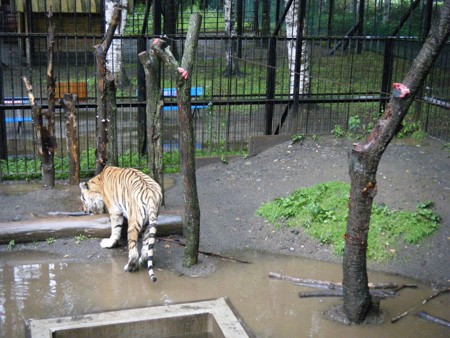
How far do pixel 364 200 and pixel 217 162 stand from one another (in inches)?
188

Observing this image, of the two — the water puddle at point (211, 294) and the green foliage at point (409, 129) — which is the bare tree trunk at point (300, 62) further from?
the water puddle at point (211, 294)

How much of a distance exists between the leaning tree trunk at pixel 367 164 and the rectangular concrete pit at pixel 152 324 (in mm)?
1055

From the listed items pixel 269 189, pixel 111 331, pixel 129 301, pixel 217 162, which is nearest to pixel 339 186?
pixel 269 189

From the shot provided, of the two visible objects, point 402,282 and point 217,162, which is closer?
point 402,282

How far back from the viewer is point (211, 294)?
6344mm

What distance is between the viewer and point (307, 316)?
19.5ft

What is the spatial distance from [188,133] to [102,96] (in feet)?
7.60

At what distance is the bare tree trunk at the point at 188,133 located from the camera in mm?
6424

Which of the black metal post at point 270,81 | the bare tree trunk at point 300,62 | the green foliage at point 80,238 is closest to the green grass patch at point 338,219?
the green foliage at point 80,238

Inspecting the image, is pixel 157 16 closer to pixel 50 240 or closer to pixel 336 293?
pixel 50 240

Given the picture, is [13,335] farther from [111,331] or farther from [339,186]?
[339,186]

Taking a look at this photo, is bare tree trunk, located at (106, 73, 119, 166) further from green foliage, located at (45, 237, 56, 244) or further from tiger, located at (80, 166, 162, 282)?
green foliage, located at (45, 237, 56, 244)

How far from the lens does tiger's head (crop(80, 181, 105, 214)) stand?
7855 mm

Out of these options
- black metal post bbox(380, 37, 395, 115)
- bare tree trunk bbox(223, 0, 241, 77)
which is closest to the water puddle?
bare tree trunk bbox(223, 0, 241, 77)
